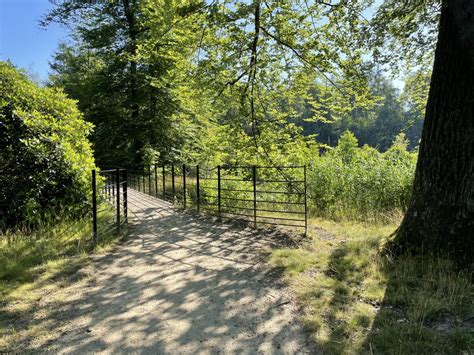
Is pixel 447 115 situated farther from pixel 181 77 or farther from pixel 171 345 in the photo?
pixel 181 77

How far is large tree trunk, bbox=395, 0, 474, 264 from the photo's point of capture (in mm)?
3896

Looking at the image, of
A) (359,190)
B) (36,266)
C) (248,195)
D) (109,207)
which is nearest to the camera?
(36,266)

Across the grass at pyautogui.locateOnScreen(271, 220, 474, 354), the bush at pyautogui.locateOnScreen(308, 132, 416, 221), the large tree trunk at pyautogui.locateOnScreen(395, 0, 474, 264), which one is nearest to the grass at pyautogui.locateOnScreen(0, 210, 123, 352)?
the grass at pyautogui.locateOnScreen(271, 220, 474, 354)

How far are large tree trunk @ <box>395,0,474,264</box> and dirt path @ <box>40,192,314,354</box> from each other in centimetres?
228

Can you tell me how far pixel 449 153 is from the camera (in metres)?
4.11

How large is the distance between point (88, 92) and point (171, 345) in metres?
15.6

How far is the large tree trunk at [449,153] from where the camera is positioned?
3.90 meters

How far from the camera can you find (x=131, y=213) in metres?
7.86

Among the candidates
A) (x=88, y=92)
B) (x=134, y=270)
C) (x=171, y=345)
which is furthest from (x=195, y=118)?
(x=171, y=345)

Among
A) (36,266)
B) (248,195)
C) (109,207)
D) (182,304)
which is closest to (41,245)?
(36,266)

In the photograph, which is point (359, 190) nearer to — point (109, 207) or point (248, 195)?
point (248, 195)

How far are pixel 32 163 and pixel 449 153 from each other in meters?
6.92

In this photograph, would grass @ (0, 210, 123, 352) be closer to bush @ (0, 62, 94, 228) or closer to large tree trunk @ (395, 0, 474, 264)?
bush @ (0, 62, 94, 228)

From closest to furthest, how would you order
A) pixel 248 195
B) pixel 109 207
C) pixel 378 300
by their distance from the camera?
pixel 378 300, pixel 109 207, pixel 248 195
